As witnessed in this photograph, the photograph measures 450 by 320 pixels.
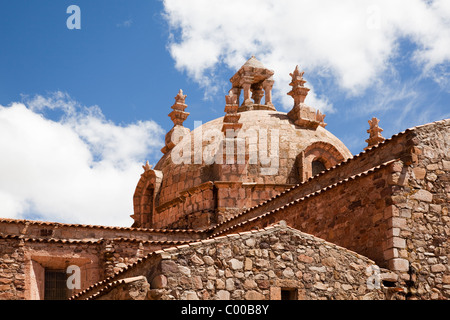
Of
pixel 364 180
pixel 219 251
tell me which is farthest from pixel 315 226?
pixel 219 251

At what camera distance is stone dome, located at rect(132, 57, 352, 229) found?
23875mm

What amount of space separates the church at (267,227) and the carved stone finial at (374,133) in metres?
0.05

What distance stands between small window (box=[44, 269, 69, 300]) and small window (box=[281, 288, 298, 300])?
27.9ft

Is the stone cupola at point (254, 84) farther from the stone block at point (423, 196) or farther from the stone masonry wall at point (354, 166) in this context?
the stone block at point (423, 196)

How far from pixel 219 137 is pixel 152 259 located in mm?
13641

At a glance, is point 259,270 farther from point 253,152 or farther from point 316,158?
point 316,158

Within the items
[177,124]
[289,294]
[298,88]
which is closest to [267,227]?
[289,294]

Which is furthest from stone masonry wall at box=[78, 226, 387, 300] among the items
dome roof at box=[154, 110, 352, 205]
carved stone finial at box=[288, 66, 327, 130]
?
carved stone finial at box=[288, 66, 327, 130]

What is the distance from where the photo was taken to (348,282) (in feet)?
43.3

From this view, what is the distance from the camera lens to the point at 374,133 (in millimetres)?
27172

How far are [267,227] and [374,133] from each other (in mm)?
15392

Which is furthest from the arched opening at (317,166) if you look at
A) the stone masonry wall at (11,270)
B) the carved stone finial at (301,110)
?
the stone masonry wall at (11,270)
